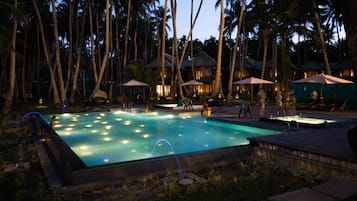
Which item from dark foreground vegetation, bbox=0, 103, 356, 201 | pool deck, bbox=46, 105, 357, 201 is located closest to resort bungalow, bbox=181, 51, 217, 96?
pool deck, bbox=46, 105, 357, 201

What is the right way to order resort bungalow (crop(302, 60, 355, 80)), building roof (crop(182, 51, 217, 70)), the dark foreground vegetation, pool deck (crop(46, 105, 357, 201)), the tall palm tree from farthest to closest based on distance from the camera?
building roof (crop(182, 51, 217, 70)) < resort bungalow (crop(302, 60, 355, 80)) < the tall palm tree < the dark foreground vegetation < pool deck (crop(46, 105, 357, 201))

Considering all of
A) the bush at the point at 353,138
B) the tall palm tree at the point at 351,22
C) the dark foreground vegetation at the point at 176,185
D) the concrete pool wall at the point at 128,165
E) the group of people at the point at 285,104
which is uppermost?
the tall palm tree at the point at 351,22

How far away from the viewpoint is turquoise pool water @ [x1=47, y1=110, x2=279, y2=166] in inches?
335

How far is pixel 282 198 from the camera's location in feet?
13.8

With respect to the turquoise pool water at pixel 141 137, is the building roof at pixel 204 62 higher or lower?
higher

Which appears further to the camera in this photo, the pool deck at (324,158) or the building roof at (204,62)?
the building roof at (204,62)

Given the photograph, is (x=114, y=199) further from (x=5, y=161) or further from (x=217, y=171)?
(x=5, y=161)

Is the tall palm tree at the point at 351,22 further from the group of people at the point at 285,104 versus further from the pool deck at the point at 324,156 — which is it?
the pool deck at the point at 324,156

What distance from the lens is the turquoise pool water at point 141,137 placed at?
8500mm

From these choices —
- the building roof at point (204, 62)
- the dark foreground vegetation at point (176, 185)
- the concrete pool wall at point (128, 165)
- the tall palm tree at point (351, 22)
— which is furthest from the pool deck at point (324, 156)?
the building roof at point (204, 62)

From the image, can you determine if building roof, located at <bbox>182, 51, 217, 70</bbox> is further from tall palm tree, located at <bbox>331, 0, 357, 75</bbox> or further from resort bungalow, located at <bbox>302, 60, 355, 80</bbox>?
tall palm tree, located at <bbox>331, 0, 357, 75</bbox>

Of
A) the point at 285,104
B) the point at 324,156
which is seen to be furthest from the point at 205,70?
the point at 324,156

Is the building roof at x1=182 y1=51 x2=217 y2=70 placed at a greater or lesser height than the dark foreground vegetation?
greater

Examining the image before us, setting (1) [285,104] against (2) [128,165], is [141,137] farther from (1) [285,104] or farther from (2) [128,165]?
(1) [285,104]
